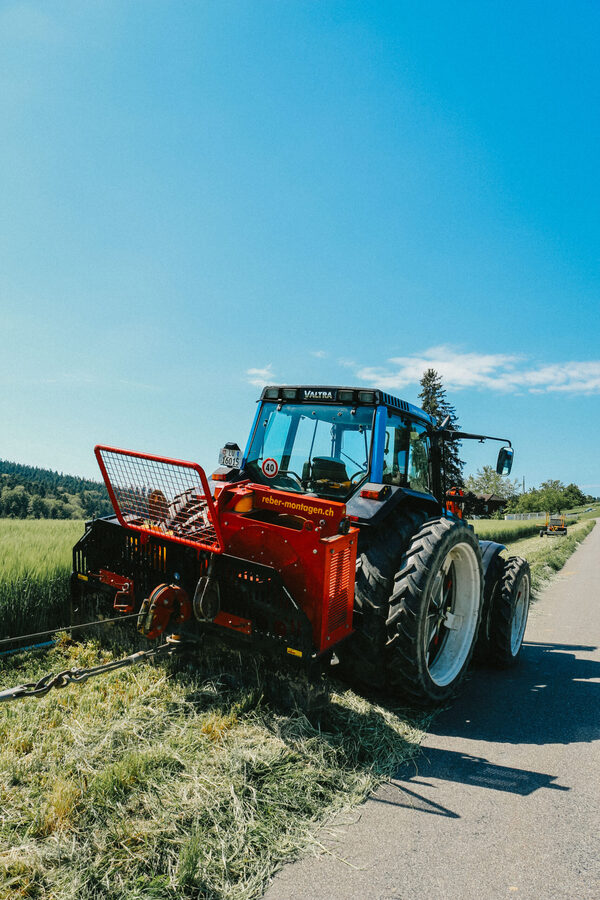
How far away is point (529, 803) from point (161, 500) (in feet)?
9.28

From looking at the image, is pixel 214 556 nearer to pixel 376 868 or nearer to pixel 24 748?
pixel 24 748

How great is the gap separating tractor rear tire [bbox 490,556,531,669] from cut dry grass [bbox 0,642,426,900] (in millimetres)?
1786

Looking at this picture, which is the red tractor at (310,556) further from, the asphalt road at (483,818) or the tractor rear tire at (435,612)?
the asphalt road at (483,818)

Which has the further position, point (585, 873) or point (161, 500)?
point (161, 500)

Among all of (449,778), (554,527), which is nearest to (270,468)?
(449,778)

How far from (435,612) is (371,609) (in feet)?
2.83

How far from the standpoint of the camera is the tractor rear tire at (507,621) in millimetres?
5367

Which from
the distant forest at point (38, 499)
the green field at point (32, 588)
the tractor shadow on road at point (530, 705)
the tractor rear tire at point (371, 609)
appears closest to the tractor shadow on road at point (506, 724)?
the tractor shadow on road at point (530, 705)

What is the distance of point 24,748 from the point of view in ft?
9.75

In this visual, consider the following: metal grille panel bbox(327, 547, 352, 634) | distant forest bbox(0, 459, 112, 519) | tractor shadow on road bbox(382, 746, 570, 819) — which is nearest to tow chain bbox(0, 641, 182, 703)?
metal grille panel bbox(327, 547, 352, 634)

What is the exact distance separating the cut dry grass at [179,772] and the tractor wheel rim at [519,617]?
2.09 metres

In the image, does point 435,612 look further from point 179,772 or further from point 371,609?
point 179,772

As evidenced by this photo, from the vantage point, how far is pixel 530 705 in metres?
4.54

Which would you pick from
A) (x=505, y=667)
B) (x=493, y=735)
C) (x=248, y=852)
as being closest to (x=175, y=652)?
(x=248, y=852)
